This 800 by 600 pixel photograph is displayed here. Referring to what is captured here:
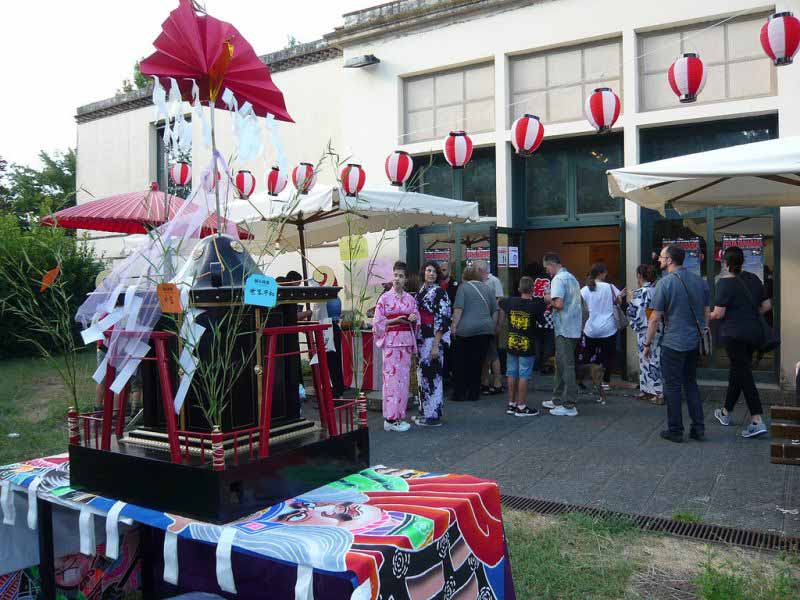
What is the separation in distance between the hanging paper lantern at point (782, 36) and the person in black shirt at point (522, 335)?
3.03m

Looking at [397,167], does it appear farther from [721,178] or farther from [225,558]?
[225,558]

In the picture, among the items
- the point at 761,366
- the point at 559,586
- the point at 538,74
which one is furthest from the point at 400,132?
the point at 559,586

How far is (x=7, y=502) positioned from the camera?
8.25ft

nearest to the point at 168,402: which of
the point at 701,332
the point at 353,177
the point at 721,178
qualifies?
→ the point at 701,332

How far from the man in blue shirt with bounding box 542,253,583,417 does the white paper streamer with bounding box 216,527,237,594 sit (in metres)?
5.71

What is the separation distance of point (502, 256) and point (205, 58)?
291 inches

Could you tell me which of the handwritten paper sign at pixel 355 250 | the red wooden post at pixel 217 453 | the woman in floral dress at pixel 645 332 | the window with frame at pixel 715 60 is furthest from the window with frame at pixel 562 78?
the red wooden post at pixel 217 453

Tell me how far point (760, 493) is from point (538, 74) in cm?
685

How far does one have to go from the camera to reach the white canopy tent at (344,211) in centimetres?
691

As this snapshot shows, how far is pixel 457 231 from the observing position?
1026cm

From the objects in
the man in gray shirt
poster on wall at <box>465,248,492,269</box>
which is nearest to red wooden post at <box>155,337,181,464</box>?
the man in gray shirt

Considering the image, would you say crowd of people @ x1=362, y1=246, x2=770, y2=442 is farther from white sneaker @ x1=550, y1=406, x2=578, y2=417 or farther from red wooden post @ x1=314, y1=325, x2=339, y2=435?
red wooden post @ x1=314, y1=325, x2=339, y2=435

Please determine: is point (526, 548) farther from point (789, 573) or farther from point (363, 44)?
point (363, 44)

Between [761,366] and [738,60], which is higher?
[738,60]
